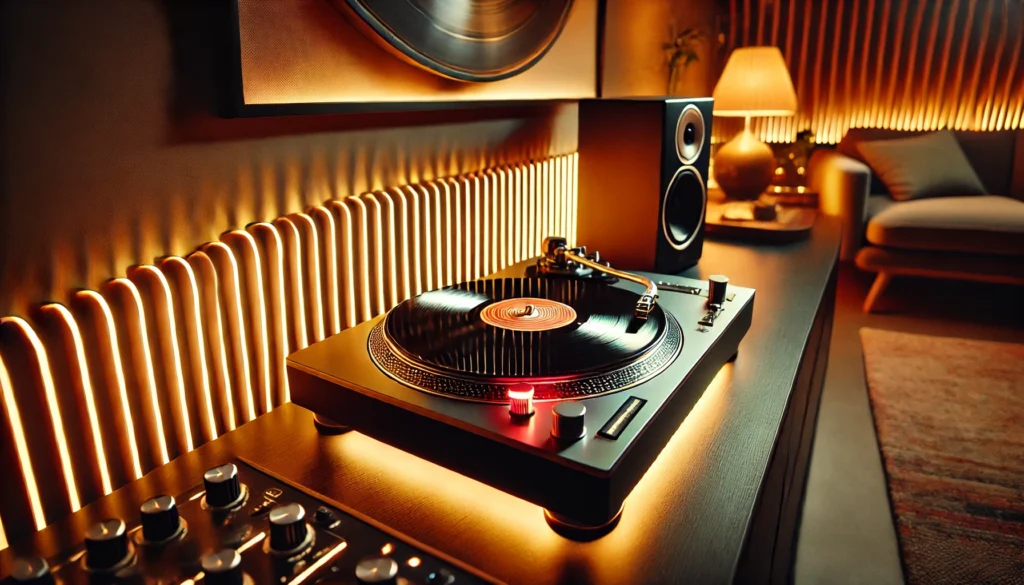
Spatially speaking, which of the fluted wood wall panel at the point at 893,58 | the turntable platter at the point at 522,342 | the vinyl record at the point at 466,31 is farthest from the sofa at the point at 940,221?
the turntable platter at the point at 522,342

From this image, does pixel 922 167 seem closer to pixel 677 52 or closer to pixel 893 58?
pixel 893 58

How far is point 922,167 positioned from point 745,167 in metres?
1.43

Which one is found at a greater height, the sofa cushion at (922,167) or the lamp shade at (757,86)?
the lamp shade at (757,86)

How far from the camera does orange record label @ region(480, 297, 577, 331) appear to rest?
0.83 meters

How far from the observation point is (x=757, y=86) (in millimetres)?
2291

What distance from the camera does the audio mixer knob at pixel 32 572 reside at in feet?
1.64

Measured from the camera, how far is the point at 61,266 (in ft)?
2.31

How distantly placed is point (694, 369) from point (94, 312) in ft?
2.15

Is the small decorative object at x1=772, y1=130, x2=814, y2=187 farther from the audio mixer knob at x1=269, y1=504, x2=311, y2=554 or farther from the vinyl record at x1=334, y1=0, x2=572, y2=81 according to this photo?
the audio mixer knob at x1=269, y1=504, x2=311, y2=554

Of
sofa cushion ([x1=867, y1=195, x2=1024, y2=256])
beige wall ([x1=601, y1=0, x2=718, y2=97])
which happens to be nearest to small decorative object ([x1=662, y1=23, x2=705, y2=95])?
beige wall ([x1=601, y1=0, x2=718, y2=97])

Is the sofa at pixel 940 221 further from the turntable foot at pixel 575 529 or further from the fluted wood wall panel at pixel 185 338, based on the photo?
the turntable foot at pixel 575 529

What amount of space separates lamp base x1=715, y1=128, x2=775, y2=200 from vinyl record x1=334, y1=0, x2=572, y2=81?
2.73 feet

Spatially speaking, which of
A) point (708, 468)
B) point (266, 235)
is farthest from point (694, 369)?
point (266, 235)

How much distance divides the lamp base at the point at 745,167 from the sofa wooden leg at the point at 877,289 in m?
1.03
